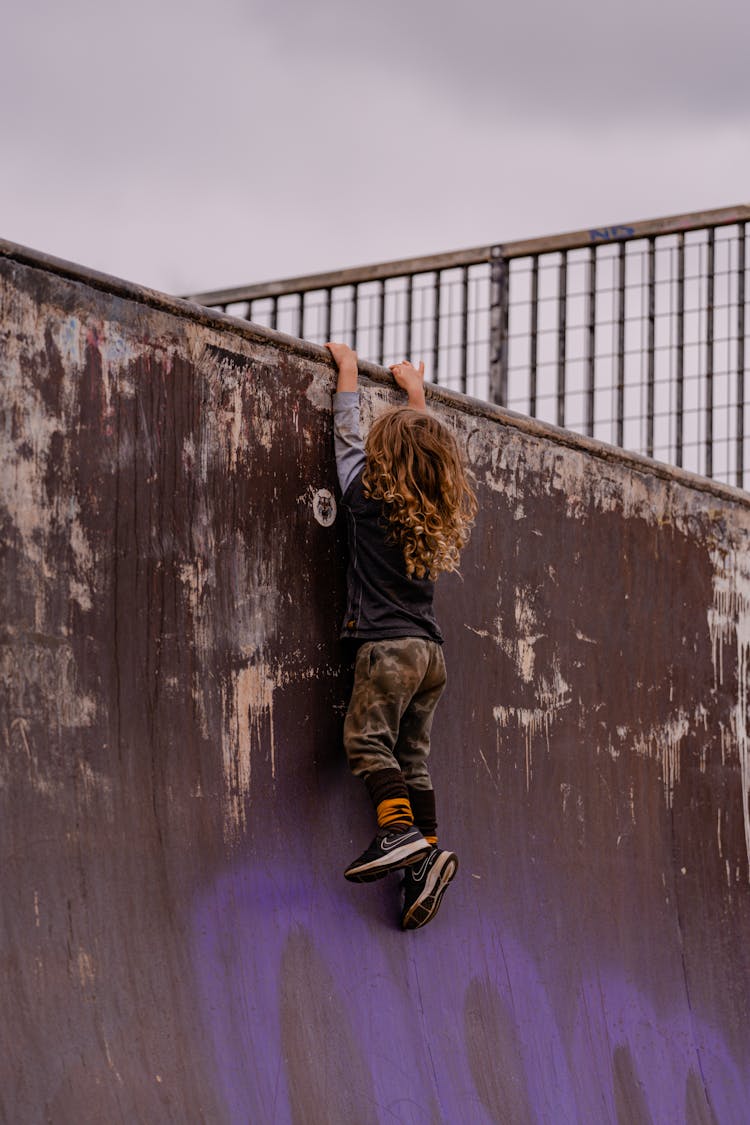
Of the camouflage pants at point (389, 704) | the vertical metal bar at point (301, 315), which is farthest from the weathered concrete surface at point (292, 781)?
the vertical metal bar at point (301, 315)

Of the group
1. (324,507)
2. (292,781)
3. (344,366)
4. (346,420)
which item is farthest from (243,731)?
(344,366)

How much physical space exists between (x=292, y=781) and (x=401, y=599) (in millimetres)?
534

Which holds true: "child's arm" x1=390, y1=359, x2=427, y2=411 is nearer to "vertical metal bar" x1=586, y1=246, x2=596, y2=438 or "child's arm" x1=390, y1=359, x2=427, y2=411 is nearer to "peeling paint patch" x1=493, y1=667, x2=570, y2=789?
"peeling paint patch" x1=493, y1=667, x2=570, y2=789

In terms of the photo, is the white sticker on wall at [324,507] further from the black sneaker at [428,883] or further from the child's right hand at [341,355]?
the black sneaker at [428,883]

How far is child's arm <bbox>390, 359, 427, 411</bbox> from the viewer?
3.61 meters

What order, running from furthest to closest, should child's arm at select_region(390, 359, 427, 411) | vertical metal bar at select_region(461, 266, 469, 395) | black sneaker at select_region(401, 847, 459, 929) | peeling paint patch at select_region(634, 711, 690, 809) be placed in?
vertical metal bar at select_region(461, 266, 469, 395), peeling paint patch at select_region(634, 711, 690, 809), child's arm at select_region(390, 359, 427, 411), black sneaker at select_region(401, 847, 459, 929)

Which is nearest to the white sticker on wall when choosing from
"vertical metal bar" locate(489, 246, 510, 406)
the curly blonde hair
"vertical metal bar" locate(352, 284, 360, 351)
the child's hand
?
the curly blonde hair

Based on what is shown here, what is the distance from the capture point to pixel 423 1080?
3.15 meters

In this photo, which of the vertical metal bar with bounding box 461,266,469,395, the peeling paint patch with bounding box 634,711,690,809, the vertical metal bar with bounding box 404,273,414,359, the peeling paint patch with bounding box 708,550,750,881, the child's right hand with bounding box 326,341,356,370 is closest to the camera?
the child's right hand with bounding box 326,341,356,370

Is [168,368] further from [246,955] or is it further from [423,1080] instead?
[423,1080]

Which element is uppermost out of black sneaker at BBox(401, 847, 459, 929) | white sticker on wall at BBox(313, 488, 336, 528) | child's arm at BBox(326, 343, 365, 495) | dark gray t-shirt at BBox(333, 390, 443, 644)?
child's arm at BBox(326, 343, 365, 495)

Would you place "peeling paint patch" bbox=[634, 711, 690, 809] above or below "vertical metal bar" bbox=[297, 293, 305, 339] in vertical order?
below

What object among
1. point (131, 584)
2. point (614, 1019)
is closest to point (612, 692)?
point (614, 1019)

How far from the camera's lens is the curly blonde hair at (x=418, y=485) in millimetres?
3260
